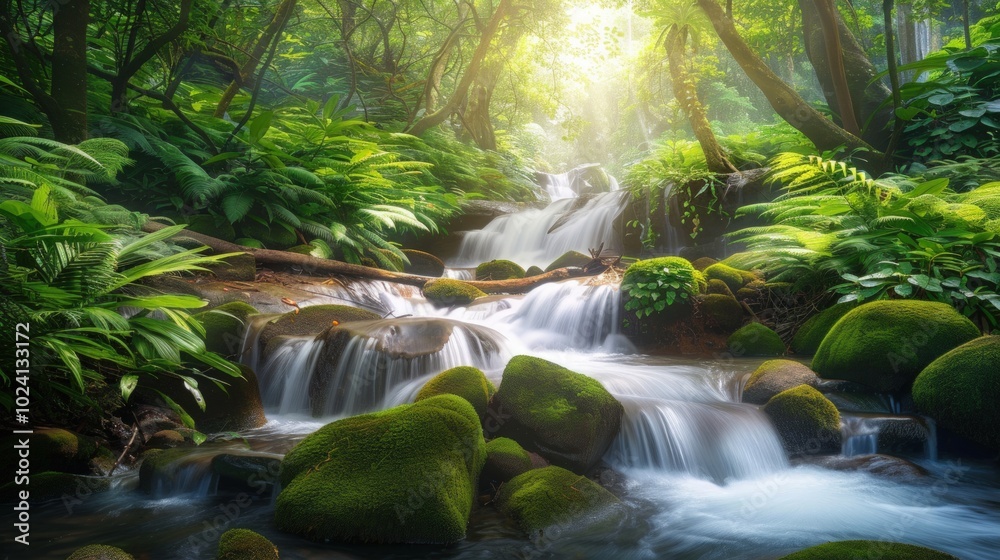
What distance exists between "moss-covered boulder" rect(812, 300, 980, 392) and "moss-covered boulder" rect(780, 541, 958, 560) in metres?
2.91

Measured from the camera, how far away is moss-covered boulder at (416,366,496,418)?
172 inches

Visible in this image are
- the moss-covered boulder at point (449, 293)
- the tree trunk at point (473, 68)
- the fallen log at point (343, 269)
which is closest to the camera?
the fallen log at point (343, 269)

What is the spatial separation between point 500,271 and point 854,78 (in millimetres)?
6746

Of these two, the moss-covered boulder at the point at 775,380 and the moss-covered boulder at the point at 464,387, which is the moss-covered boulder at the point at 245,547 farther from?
the moss-covered boulder at the point at 775,380

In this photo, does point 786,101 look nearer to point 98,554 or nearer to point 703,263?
point 703,263

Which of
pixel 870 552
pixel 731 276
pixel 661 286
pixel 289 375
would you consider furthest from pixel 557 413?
pixel 731 276

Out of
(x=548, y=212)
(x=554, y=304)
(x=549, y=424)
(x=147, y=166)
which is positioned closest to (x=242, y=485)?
(x=549, y=424)

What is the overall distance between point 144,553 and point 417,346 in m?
3.00

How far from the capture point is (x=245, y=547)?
278cm

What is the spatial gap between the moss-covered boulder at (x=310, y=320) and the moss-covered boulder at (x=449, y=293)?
170 cm

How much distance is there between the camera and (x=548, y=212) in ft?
46.0

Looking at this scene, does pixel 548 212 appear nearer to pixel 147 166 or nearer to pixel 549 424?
pixel 147 166

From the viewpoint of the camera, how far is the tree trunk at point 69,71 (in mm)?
5773

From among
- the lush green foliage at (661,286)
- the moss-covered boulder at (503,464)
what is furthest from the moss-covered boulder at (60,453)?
the lush green foliage at (661,286)
